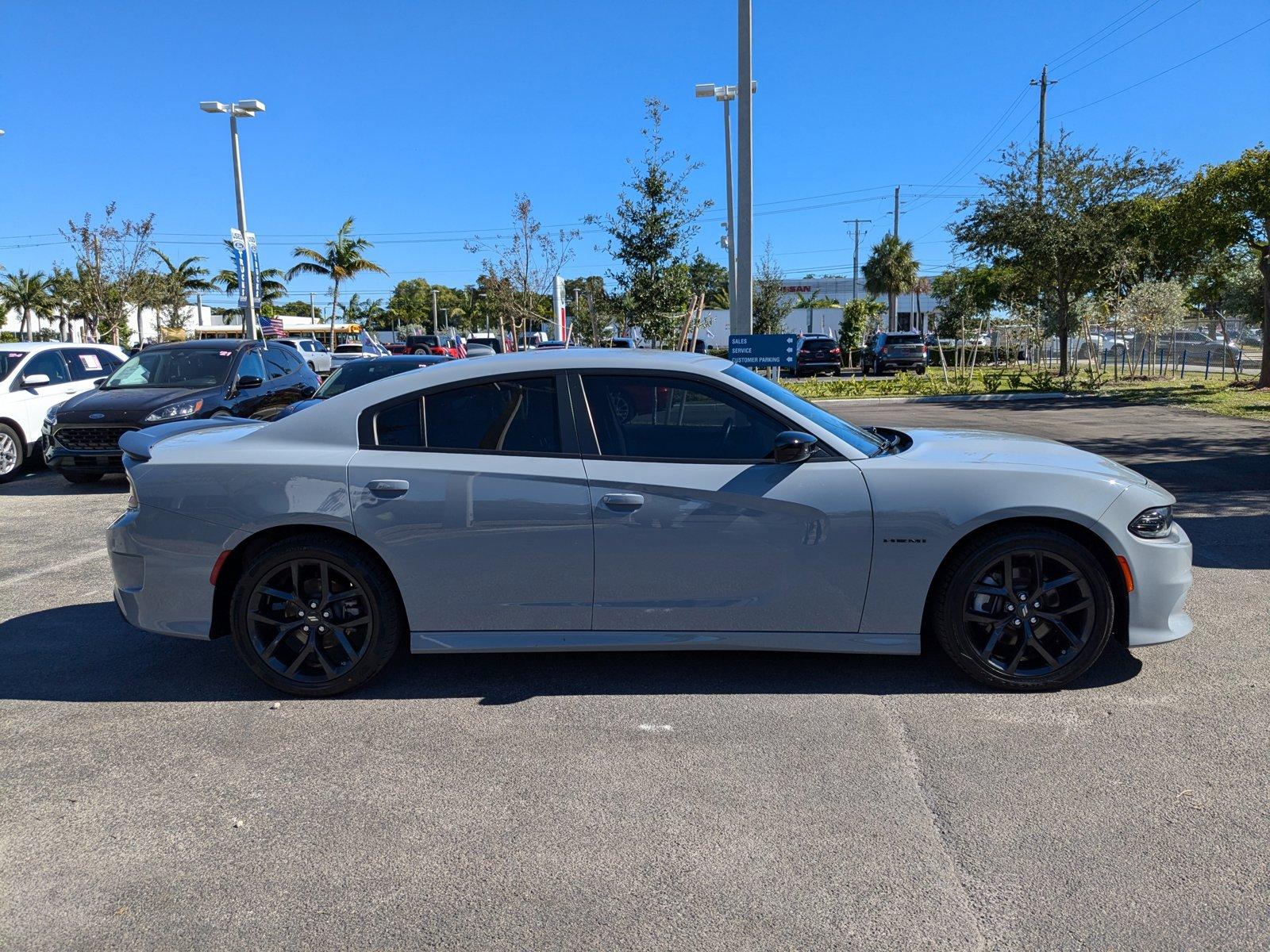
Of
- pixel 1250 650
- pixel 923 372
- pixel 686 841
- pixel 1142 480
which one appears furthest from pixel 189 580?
pixel 923 372

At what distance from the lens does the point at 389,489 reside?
159 inches

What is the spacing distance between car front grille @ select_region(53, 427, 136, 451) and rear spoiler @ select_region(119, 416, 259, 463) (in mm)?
5747

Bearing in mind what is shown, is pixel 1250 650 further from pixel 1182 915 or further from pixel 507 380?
pixel 507 380

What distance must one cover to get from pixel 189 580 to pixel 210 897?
1771mm

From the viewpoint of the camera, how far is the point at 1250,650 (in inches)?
179

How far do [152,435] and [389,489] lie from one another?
63.3 inches

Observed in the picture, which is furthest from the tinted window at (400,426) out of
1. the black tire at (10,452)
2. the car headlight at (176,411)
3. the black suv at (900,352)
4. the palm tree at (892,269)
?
the palm tree at (892,269)

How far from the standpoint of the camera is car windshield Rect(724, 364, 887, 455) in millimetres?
4199

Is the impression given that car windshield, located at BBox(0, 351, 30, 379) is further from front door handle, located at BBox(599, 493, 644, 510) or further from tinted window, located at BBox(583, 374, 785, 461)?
front door handle, located at BBox(599, 493, 644, 510)

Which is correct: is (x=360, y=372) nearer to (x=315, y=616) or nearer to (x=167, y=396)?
(x=167, y=396)

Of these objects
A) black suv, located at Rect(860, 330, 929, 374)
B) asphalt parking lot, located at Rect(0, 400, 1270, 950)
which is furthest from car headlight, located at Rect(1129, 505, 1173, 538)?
black suv, located at Rect(860, 330, 929, 374)

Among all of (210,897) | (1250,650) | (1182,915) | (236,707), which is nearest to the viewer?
(1182,915)

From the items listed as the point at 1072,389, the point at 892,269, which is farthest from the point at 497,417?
the point at 892,269

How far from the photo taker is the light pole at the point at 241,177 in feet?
68.6
